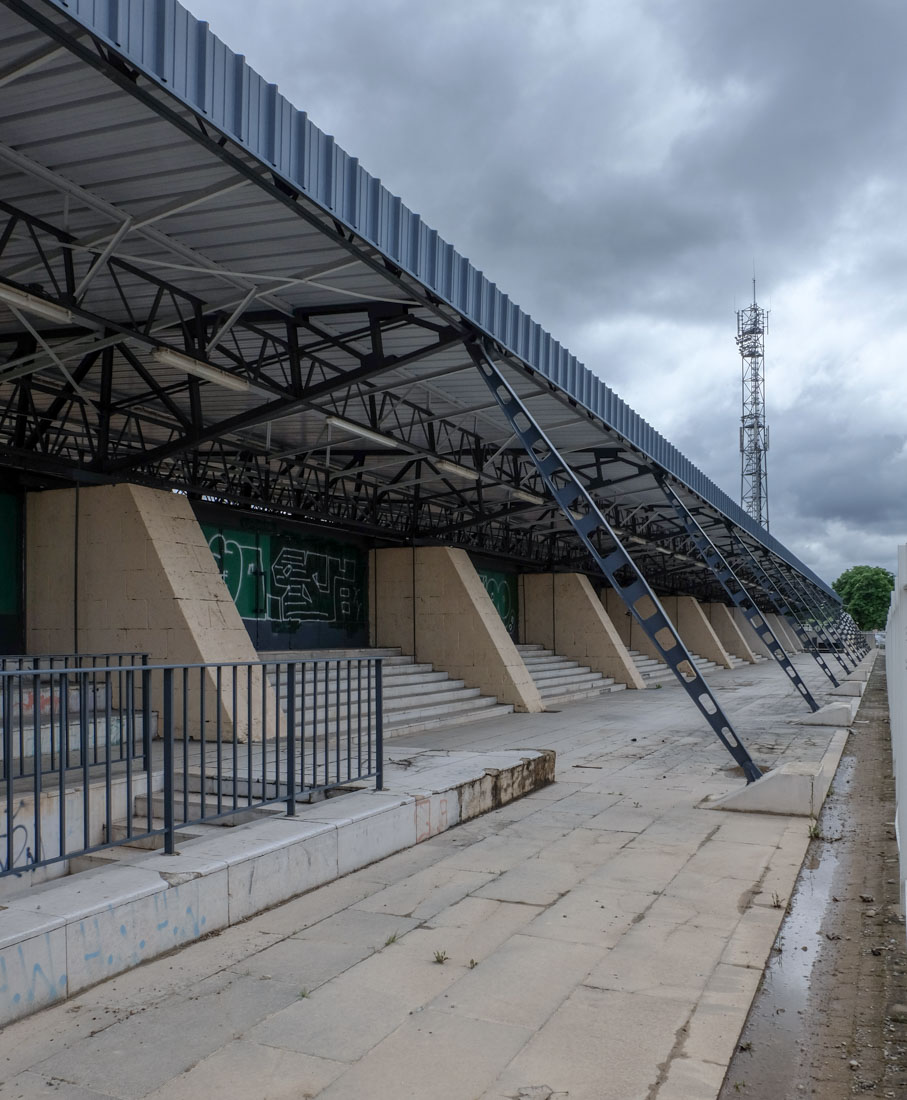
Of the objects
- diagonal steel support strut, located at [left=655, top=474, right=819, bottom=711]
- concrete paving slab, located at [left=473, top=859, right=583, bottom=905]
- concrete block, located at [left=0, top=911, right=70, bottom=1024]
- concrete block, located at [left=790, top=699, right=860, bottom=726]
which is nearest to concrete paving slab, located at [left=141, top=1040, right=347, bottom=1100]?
concrete block, located at [left=0, top=911, right=70, bottom=1024]

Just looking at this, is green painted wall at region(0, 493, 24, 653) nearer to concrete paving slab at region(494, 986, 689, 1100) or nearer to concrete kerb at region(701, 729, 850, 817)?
Result: concrete kerb at region(701, 729, 850, 817)

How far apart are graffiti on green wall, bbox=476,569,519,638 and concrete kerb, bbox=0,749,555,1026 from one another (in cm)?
1588

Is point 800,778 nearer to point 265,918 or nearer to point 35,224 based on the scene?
point 265,918

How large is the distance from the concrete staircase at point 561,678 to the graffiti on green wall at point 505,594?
1.08 metres

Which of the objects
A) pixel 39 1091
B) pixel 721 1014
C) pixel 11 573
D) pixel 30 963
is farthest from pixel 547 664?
pixel 39 1091

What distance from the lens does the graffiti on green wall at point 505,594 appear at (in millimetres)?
23031

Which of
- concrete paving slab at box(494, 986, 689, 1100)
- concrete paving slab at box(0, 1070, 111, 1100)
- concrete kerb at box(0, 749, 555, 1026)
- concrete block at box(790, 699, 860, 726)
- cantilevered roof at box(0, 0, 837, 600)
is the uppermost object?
cantilevered roof at box(0, 0, 837, 600)

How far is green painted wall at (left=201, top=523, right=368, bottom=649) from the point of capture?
1466 centimetres

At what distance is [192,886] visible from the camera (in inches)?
173

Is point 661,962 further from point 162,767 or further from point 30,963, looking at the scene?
point 162,767

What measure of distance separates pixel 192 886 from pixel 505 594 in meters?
19.7

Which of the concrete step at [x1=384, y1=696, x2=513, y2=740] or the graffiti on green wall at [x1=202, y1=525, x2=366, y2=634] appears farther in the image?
the graffiti on green wall at [x1=202, y1=525, x2=366, y2=634]

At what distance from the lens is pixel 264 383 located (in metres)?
8.86

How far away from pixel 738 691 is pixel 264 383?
57.8 ft
